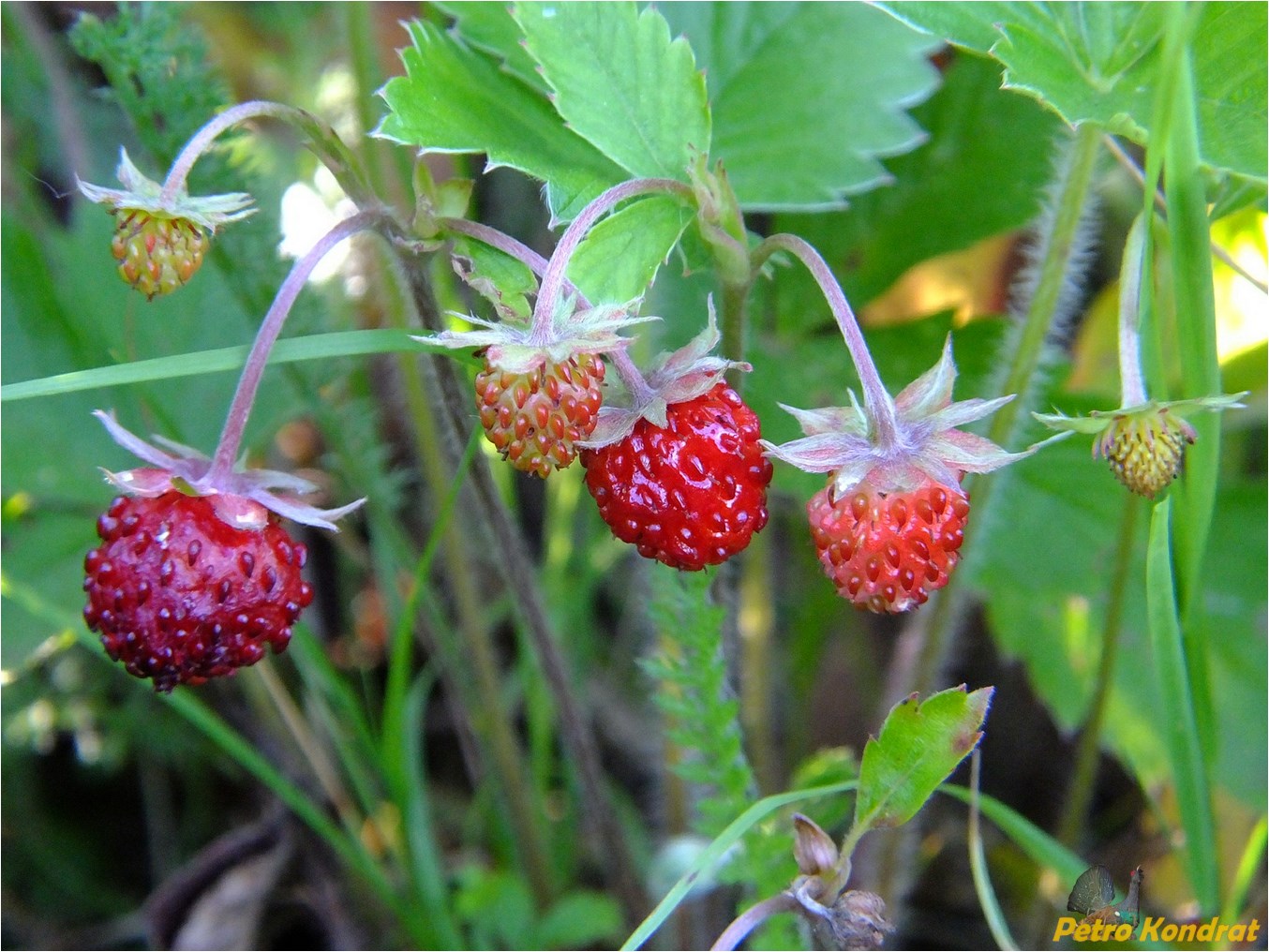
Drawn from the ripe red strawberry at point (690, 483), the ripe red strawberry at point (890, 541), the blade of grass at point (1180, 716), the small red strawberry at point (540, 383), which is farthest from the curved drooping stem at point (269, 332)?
the blade of grass at point (1180, 716)

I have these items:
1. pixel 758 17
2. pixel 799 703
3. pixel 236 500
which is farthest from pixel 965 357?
pixel 236 500

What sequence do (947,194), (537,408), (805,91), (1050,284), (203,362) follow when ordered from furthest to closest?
(947,194)
(805,91)
(1050,284)
(203,362)
(537,408)

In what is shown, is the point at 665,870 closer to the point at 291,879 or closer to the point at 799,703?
the point at 799,703

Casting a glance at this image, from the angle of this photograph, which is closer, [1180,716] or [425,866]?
[1180,716]

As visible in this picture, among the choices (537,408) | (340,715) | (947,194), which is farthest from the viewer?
(340,715)

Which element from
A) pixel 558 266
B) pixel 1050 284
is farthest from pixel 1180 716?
pixel 558 266

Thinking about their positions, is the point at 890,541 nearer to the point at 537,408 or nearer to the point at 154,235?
the point at 537,408
